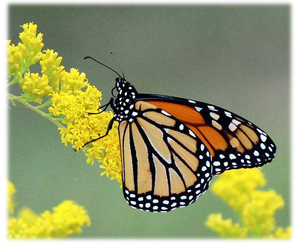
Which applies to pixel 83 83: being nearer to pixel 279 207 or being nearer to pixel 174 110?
pixel 174 110

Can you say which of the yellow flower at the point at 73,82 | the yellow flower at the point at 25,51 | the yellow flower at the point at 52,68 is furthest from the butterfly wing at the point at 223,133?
the yellow flower at the point at 25,51

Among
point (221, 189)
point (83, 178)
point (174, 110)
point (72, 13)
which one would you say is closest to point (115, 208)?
point (83, 178)

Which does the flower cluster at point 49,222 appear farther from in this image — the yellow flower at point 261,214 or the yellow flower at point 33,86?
the yellow flower at point 261,214

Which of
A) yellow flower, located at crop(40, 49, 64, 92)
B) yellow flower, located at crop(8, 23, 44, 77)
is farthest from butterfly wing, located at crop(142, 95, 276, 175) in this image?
yellow flower, located at crop(8, 23, 44, 77)

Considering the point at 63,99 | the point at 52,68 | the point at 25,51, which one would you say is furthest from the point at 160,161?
the point at 25,51

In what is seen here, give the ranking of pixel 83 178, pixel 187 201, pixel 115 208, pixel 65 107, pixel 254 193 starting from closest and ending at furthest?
pixel 65 107 < pixel 187 201 < pixel 254 193 < pixel 83 178 < pixel 115 208

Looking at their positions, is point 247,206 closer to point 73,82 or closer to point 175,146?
point 175,146

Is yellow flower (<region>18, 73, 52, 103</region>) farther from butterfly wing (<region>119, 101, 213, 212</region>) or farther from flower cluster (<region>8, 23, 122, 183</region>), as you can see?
butterfly wing (<region>119, 101, 213, 212</region>)
